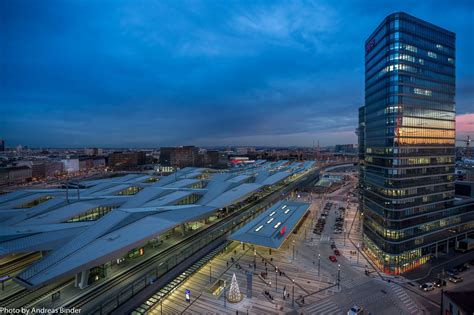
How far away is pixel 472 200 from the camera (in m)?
59.3

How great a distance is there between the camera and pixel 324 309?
113 feet

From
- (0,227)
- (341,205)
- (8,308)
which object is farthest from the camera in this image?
(341,205)

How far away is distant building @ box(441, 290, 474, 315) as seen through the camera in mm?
28094

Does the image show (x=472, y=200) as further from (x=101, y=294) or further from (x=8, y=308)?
(x=8, y=308)

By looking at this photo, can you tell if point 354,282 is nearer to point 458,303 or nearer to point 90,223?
point 458,303

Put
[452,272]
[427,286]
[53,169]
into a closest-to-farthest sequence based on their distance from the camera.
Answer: [427,286]
[452,272]
[53,169]

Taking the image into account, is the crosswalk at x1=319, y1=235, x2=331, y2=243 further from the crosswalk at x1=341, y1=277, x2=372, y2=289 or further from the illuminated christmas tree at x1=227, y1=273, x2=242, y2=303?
the illuminated christmas tree at x1=227, y1=273, x2=242, y2=303

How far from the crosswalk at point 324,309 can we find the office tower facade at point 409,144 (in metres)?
19.1

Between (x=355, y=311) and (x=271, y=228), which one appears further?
(x=271, y=228)

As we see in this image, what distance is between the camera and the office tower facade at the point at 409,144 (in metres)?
47.2

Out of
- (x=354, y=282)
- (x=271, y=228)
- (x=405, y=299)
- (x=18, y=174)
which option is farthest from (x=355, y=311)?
(x=18, y=174)

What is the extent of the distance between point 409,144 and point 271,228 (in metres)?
32.0

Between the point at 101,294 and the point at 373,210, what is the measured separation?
5199cm

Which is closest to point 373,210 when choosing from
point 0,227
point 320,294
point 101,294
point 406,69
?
point 320,294
